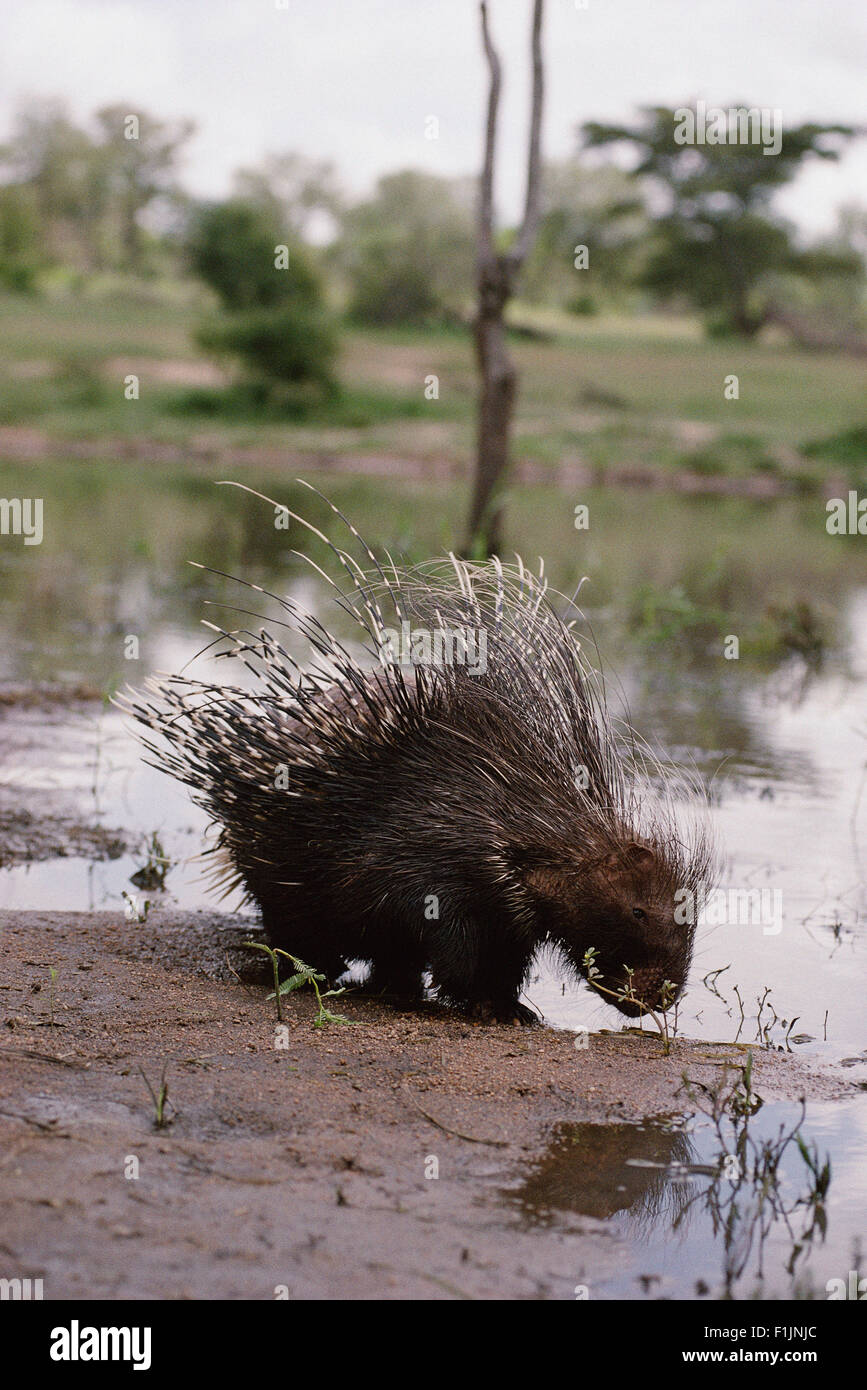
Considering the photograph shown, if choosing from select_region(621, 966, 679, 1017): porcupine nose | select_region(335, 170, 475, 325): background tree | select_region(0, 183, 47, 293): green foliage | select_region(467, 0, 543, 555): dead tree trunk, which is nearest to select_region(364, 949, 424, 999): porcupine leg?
select_region(621, 966, 679, 1017): porcupine nose

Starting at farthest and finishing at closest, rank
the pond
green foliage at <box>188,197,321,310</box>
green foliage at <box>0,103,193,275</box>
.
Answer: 1. green foliage at <box>0,103,193,275</box>
2. green foliage at <box>188,197,321,310</box>
3. the pond

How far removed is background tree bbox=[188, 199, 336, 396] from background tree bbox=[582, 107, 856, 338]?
44.2 ft

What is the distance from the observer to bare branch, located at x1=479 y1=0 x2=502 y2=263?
1385cm

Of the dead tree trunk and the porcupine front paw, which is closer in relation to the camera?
the porcupine front paw

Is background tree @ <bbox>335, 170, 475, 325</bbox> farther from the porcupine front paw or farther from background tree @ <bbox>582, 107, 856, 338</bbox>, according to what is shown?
the porcupine front paw

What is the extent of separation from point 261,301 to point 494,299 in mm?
36115

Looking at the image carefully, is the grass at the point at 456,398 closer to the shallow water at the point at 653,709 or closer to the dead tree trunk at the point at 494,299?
the shallow water at the point at 653,709

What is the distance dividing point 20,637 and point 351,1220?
29.2 feet

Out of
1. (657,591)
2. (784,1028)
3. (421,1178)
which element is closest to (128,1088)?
(421,1178)

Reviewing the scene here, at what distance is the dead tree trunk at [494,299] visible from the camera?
1396 cm

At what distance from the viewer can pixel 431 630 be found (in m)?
5.19

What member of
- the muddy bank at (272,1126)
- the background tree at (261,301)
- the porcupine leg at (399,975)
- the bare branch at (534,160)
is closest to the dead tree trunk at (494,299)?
the bare branch at (534,160)
